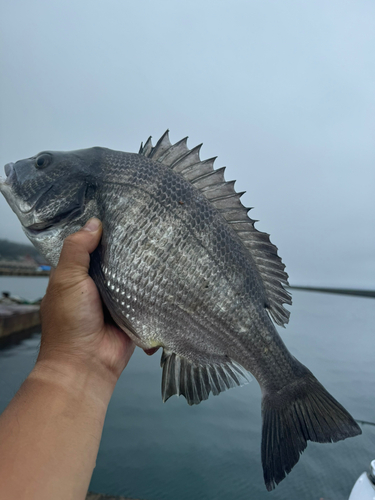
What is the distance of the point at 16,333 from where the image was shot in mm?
11930

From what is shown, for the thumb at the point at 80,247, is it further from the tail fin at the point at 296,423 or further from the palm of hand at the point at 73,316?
the tail fin at the point at 296,423

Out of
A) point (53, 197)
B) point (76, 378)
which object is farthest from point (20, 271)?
point (76, 378)

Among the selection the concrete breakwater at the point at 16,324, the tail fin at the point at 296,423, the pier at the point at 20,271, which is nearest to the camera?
the tail fin at the point at 296,423

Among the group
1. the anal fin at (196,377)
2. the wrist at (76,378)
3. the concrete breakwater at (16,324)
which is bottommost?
the concrete breakwater at (16,324)

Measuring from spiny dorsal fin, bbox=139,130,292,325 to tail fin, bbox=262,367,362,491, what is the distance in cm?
38

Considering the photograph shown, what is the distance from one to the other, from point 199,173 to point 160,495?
4.84 m

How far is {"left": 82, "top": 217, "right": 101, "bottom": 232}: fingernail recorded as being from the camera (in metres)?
1.61

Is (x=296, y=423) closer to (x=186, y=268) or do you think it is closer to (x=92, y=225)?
(x=186, y=268)

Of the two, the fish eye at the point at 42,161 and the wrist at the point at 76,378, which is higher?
the fish eye at the point at 42,161

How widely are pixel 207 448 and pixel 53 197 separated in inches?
242

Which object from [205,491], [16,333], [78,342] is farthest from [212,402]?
[16,333]

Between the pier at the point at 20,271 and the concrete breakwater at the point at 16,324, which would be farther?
the pier at the point at 20,271

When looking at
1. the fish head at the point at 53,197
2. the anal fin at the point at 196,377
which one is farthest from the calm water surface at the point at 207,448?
the fish head at the point at 53,197

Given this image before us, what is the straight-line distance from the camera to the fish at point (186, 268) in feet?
5.09
